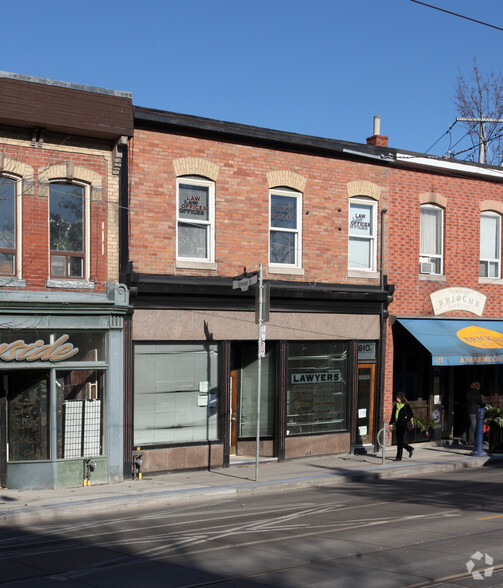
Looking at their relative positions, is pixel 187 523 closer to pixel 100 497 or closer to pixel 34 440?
pixel 100 497

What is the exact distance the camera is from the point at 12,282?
48.1ft

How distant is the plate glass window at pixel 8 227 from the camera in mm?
14812

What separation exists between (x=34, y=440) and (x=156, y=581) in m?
7.55

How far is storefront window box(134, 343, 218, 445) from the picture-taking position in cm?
1620

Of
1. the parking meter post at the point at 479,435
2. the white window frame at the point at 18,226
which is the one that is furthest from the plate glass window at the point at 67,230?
the parking meter post at the point at 479,435

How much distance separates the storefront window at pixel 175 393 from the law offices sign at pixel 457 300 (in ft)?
22.5

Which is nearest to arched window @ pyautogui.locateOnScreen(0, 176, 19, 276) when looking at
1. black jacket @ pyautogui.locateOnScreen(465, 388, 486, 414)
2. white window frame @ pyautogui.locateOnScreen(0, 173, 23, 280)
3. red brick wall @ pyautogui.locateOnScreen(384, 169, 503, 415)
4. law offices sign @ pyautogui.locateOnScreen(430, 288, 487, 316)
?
white window frame @ pyautogui.locateOnScreen(0, 173, 23, 280)

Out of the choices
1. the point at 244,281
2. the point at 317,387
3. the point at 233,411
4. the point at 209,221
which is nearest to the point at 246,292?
the point at 244,281

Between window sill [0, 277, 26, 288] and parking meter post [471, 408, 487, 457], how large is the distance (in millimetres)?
11062

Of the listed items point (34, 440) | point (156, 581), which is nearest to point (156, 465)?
point (34, 440)

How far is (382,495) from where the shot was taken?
13969 mm

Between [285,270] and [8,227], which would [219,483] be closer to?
[285,270]

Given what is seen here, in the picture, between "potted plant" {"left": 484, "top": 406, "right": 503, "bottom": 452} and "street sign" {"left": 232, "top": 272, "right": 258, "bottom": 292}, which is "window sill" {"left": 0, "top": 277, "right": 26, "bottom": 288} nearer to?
"street sign" {"left": 232, "top": 272, "right": 258, "bottom": 292}

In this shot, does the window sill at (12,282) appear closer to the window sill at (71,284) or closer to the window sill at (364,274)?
the window sill at (71,284)
